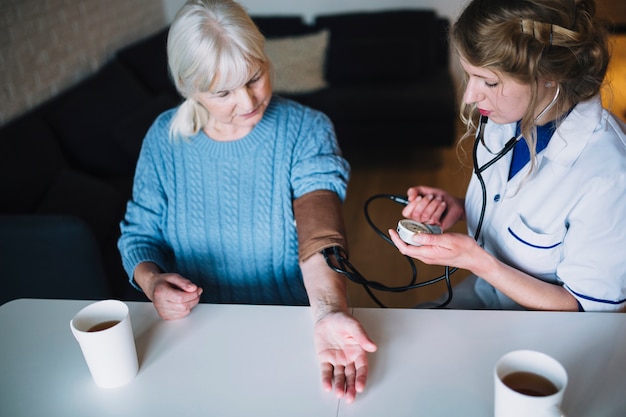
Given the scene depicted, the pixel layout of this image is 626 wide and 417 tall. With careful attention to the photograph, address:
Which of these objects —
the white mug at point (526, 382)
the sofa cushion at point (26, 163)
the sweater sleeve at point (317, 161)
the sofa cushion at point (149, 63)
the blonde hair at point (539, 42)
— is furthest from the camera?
the sofa cushion at point (149, 63)

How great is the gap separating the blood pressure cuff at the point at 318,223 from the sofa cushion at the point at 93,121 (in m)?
1.57

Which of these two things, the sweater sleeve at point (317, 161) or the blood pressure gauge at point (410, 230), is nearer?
the blood pressure gauge at point (410, 230)

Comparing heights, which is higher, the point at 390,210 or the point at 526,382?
the point at 526,382

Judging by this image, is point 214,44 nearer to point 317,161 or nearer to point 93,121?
point 317,161

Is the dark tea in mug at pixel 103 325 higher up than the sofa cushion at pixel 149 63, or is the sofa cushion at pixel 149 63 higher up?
the dark tea in mug at pixel 103 325

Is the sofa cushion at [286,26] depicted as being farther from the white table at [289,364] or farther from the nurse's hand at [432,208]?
the white table at [289,364]

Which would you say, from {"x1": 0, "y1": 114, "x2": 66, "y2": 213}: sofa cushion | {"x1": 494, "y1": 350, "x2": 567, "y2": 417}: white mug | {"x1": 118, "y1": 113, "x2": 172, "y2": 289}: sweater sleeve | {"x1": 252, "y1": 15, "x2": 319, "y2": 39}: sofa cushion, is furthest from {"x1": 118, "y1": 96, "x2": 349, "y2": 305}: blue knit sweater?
{"x1": 252, "y1": 15, "x2": 319, "y2": 39}: sofa cushion

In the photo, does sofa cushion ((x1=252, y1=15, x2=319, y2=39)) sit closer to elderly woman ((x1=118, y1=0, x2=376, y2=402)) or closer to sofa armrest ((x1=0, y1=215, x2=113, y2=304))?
sofa armrest ((x1=0, y1=215, x2=113, y2=304))

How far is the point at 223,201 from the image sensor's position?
144 cm

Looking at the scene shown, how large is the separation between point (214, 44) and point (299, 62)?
8.50ft

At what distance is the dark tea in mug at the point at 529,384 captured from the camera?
781 millimetres

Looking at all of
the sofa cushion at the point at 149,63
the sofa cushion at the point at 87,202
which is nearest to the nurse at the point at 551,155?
the sofa cushion at the point at 87,202

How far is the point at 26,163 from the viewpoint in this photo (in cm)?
223

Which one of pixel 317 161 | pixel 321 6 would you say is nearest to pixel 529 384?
pixel 317 161
